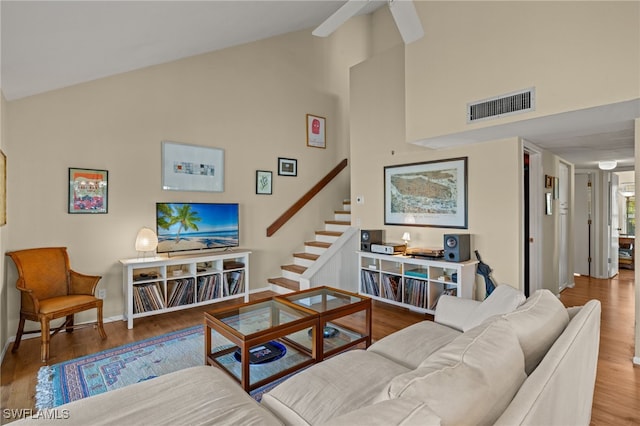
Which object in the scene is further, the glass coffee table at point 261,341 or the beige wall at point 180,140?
the beige wall at point 180,140

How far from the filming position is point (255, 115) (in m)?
4.92

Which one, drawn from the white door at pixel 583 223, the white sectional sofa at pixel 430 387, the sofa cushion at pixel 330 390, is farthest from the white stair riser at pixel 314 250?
the white door at pixel 583 223

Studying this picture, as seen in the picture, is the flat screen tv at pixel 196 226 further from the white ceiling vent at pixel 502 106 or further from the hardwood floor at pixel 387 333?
the white ceiling vent at pixel 502 106

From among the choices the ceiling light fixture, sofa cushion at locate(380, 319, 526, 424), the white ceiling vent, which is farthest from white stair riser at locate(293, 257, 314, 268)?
the ceiling light fixture

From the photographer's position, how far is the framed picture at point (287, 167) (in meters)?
5.23

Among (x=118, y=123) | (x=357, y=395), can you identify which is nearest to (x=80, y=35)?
(x=118, y=123)

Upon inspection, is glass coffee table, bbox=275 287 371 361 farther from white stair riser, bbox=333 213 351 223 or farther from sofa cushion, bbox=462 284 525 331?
white stair riser, bbox=333 213 351 223

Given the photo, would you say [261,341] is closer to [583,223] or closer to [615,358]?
[615,358]

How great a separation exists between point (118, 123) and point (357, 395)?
12.3 ft

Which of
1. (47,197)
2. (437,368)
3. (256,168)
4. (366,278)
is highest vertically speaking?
(256,168)

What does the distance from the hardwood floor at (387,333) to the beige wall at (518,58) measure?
6.70 ft

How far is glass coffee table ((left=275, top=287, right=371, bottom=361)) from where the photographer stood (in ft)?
8.05

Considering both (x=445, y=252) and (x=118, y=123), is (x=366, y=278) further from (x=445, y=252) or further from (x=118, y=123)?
(x=118, y=123)

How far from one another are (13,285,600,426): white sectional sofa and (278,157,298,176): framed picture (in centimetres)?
364
